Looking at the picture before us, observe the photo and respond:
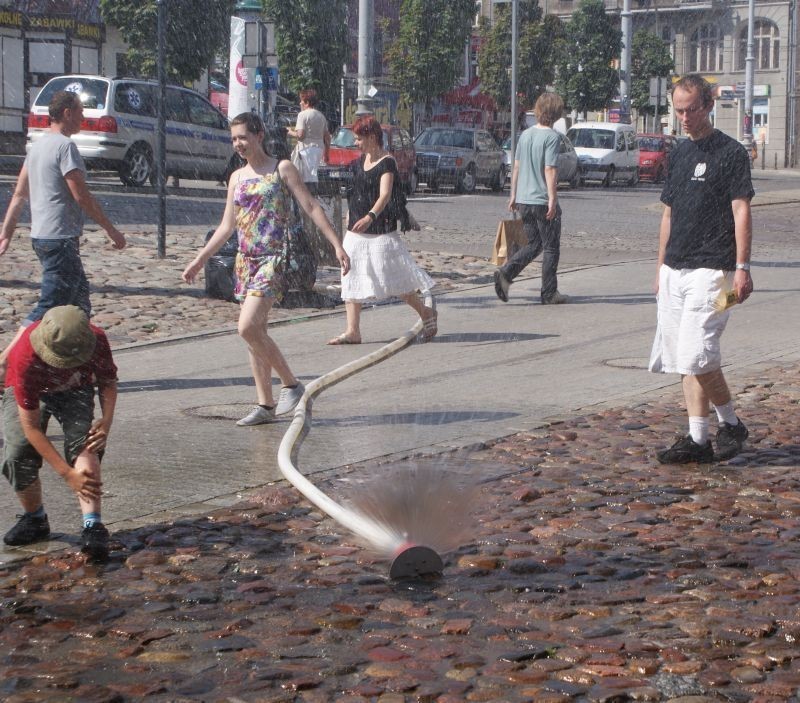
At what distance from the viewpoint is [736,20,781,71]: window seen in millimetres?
81312

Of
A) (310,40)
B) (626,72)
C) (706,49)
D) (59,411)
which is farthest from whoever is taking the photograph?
(706,49)

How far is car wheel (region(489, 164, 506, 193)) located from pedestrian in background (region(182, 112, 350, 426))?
29463 millimetres

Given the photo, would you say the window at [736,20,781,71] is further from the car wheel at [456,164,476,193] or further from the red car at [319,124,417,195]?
the red car at [319,124,417,195]

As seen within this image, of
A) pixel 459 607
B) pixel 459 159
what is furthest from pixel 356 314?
pixel 459 159

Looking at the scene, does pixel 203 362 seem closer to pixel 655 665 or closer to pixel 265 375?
pixel 265 375

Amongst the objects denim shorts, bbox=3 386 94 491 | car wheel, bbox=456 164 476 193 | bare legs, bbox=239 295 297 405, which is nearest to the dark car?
bare legs, bbox=239 295 297 405

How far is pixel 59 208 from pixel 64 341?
3.19 metres

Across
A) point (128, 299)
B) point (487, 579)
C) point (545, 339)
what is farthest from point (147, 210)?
point (487, 579)

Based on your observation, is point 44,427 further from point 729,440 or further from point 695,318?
point 729,440

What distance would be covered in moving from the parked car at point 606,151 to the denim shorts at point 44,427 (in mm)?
39312

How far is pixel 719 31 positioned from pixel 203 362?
77.4 metres

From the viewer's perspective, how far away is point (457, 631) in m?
4.61

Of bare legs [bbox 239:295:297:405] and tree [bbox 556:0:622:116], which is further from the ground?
tree [bbox 556:0:622:116]

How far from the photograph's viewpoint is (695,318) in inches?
275
